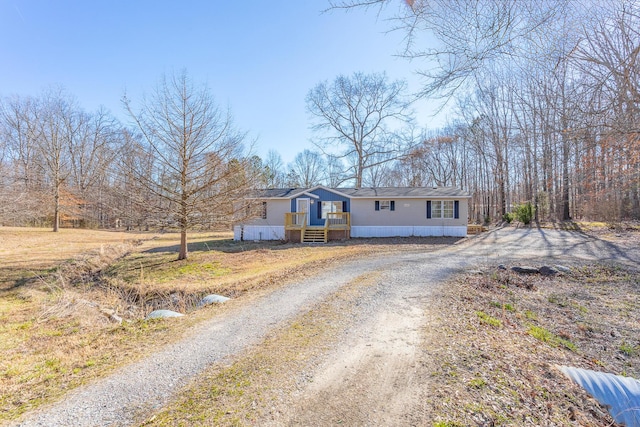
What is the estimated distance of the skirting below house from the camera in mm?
17109

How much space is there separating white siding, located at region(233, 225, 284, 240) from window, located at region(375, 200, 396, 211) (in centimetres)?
612

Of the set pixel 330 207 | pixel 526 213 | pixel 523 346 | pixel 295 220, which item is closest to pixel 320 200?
pixel 330 207

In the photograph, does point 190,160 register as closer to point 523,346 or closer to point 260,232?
point 260,232

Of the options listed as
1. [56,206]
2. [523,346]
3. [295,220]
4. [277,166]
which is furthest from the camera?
[277,166]

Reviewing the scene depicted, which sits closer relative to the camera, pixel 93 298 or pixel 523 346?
pixel 523 346

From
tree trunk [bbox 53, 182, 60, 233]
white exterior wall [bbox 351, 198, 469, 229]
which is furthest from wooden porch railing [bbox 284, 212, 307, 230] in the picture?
tree trunk [bbox 53, 182, 60, 233]

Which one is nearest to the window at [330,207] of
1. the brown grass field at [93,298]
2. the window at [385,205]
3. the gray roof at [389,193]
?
the gray roof at [389,193]

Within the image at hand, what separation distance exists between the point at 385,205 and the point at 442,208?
11.1 ft

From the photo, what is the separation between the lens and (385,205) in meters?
17.7

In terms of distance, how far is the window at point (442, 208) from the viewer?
56.4 ft

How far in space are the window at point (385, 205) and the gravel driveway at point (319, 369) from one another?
9.80m

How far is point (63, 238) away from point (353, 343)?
23.4 m

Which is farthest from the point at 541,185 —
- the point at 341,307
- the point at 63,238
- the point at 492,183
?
the point at 63,238

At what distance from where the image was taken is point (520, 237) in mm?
15984
